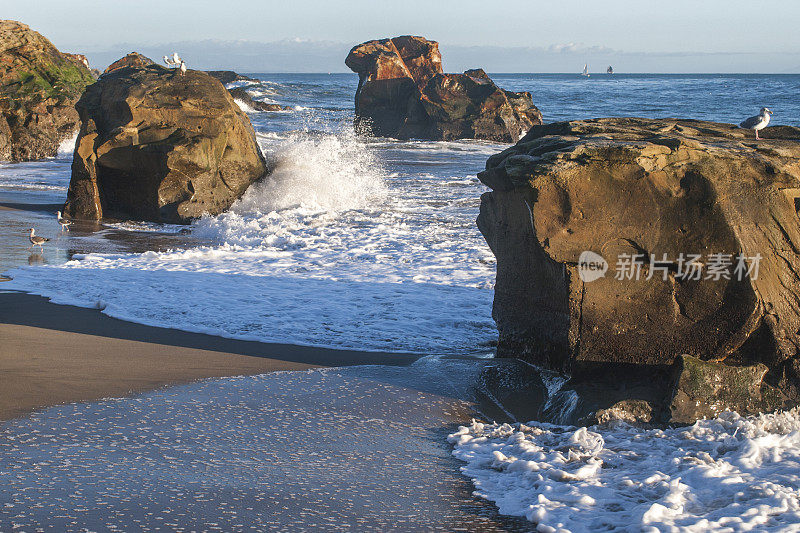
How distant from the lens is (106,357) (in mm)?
Answer: 4863

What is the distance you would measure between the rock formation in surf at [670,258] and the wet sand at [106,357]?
155 cm

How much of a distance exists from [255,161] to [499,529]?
32.6 ft

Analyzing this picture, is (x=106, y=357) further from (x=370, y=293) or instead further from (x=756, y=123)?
(x=756, y=123)

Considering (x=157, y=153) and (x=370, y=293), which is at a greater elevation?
(x=157, y=153)

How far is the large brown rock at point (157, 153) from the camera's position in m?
10.8

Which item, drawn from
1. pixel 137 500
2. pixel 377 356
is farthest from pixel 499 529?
pixel 377 356

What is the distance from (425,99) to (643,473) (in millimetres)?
28748

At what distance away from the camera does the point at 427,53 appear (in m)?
35.3

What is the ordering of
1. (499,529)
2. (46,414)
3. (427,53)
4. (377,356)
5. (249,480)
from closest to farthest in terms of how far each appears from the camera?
(499,529) < (249,480) < (46,414) < (377,356) < (427,53)

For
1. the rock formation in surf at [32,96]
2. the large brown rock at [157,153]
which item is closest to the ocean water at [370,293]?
the large brown rock at [157,153]

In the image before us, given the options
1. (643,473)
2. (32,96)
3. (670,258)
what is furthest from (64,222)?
(32,96)

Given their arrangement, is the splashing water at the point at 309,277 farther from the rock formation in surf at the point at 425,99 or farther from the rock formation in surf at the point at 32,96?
the rock formation in surf at the point at 425,99

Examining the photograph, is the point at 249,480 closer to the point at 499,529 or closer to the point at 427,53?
the point at 499,529

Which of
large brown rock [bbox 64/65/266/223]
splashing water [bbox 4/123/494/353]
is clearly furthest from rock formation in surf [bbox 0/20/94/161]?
splashing water [bbox 4/123/494/353]
